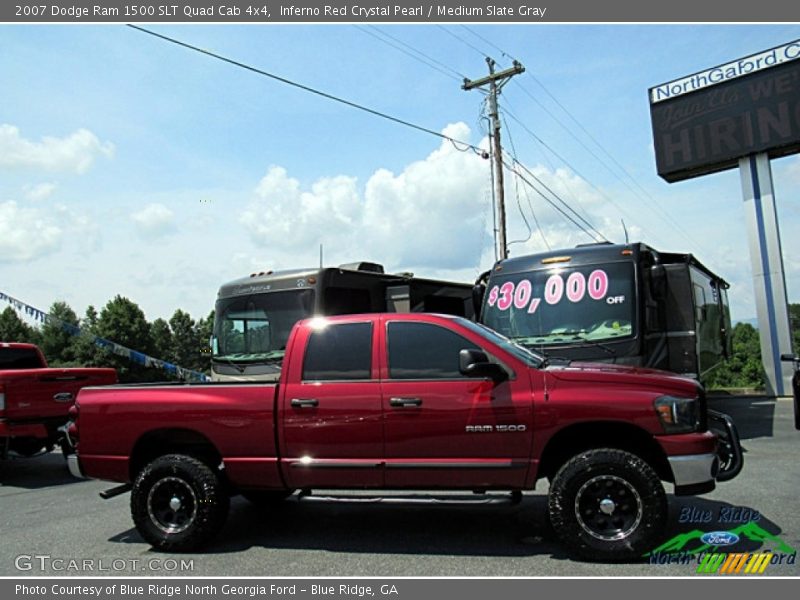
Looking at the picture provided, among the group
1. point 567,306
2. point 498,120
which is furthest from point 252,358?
point 498,120

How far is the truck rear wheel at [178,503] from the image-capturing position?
5449 millimetres

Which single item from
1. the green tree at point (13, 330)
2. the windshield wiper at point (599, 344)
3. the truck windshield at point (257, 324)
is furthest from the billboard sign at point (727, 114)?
the green tree at point (13, 330)

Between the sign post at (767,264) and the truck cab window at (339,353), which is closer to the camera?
the truck cab window at (339,353)

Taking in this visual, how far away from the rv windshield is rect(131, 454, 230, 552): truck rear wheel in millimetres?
5053

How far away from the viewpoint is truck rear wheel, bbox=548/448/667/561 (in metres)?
4.71

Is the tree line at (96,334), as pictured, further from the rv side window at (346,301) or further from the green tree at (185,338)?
the rv side window at (346,301)

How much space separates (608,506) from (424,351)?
71.3 inches

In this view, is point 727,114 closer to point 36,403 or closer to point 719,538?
point 719,538

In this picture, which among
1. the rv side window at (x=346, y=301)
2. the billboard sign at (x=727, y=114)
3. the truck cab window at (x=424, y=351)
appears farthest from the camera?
the billboard sign at (x=727, y=114)

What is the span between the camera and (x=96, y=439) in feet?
19.3

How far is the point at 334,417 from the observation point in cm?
533

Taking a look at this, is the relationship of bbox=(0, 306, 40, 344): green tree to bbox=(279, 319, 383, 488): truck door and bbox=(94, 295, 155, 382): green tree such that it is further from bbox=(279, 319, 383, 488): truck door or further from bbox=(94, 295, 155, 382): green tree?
bbox=(279, 319, 383, 488): truck door

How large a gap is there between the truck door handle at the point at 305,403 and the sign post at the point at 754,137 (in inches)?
646

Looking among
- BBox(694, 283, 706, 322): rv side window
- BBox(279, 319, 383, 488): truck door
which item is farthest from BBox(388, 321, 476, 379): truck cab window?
BBox(694, 283, 706, 322): rv side window
